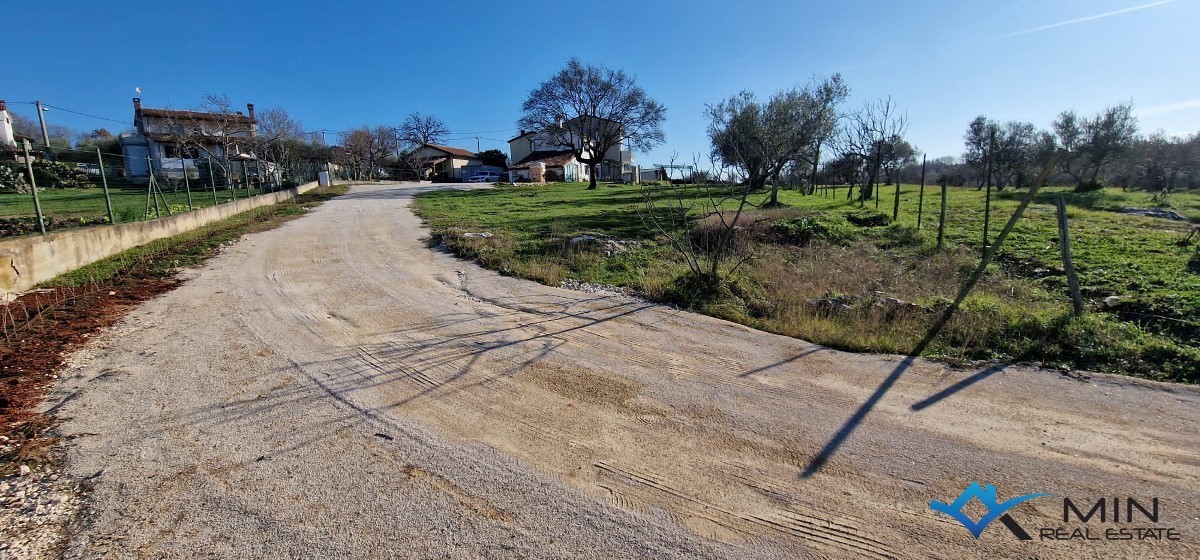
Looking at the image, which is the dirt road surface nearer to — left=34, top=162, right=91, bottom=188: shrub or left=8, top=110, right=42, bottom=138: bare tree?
left=34, top=162, right=91, bottom=188: shrub

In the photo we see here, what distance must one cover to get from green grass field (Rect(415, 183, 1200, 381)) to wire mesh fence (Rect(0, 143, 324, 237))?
7.24m

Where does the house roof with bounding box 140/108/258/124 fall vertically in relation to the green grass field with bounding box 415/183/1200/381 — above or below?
above

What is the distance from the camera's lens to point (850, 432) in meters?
3.17

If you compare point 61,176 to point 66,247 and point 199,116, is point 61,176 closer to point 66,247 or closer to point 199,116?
point 199,116

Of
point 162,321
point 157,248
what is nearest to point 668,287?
point 162,321

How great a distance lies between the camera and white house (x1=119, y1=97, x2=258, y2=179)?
3212 centimetres

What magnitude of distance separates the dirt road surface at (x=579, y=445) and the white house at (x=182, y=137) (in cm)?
3051

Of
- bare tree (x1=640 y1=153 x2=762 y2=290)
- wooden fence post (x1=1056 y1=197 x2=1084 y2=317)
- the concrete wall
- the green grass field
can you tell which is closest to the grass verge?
the concrete wall

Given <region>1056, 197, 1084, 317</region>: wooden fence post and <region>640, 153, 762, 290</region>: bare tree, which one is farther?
<region>640, 153, 762, 290</region>: bare tree

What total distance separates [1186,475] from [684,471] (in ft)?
8.76

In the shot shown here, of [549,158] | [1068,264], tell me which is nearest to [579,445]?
[1068,264]

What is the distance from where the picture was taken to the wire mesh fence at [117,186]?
39.8 feet

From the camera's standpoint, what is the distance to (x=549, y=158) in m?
57.0

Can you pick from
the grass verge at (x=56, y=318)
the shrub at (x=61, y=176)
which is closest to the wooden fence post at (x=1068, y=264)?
the grass verge at (x=56, y=318)
